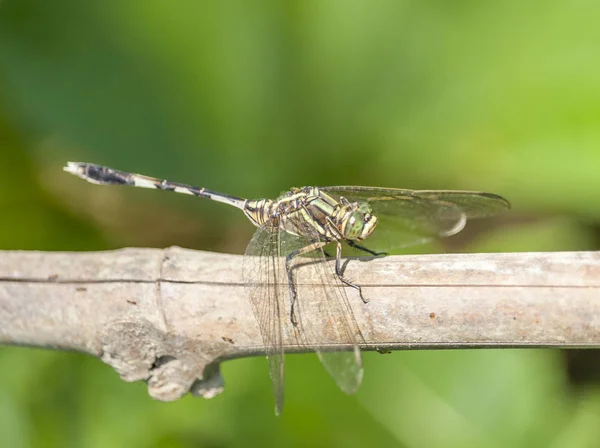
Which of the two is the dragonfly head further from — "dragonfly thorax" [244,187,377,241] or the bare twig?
the bare twig

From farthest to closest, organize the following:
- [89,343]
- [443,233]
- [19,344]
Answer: [443,233]
[19,344]
[89,343]

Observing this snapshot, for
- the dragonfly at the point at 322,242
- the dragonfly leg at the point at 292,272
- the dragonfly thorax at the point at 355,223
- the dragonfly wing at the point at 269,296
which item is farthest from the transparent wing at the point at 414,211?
the dragonfly wing at the point at 269,296

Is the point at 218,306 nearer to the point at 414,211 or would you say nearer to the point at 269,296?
the point at 269,296

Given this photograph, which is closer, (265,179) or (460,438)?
(460,438)

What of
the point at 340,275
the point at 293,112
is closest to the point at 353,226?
the point at 340,275

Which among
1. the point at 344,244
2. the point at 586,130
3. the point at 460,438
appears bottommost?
the point at 460,438

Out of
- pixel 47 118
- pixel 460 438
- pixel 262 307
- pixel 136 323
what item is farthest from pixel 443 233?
pixel 47 118

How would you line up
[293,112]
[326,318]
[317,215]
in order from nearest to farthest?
[326,318], [317,215], [293,112]

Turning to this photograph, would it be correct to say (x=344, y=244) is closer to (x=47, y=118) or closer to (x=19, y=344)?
(x=19, y=344)
